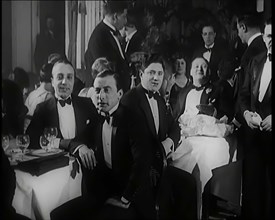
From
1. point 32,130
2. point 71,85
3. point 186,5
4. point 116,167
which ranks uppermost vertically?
point 186,5

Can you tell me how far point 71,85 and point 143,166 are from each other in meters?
0.52

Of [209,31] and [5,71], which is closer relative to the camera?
[5,71]

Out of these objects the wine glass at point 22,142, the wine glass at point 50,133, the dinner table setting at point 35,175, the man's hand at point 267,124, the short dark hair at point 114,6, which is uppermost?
the short dark hair at point 114,6

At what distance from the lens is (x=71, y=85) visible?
7.09 ft

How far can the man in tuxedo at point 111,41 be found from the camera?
2.17 metres

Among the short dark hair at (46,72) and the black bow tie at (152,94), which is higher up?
the short dark hair at (46,72)

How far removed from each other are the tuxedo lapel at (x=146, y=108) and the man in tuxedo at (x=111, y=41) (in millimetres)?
67

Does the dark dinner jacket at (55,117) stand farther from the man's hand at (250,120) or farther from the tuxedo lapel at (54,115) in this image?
the man's hand at (250,120)

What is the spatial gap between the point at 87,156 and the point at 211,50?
798 millimetres

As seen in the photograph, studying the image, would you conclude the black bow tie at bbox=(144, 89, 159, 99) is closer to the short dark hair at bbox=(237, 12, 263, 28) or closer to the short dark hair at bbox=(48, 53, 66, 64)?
the short dark hair at bbox=(48, 53, 66, 64)

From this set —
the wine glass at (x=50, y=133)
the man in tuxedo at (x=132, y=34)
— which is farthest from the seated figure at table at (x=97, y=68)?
the wine glass at (x=50, y=133)

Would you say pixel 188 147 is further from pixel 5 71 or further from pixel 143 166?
pixel 5 71

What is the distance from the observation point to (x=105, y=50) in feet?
7.16

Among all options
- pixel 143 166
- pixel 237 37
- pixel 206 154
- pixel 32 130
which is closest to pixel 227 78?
pixel 237 37
